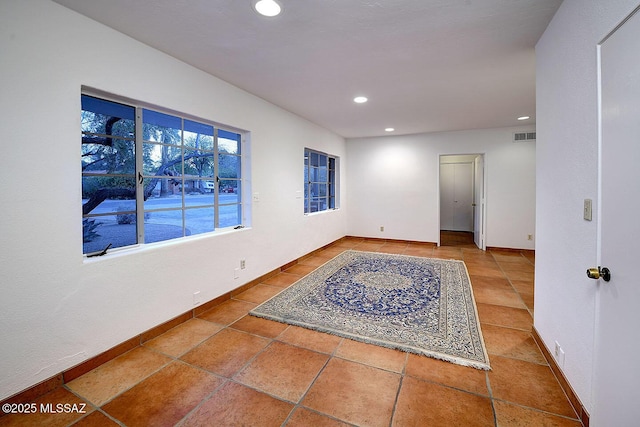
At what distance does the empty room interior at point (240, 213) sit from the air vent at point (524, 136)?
84.8 inches

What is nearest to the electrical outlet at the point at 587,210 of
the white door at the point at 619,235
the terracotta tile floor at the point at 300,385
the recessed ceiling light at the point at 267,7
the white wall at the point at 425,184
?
the white door at the point at 619,235

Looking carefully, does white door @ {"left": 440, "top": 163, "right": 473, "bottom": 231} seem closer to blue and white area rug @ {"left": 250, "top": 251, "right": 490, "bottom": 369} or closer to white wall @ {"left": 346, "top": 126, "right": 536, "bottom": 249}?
white wall @ {"left": 346, "top": 126, "right": 536, "bottom": 249}

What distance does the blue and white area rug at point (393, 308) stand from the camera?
89.0 inches

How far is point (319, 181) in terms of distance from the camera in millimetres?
5828

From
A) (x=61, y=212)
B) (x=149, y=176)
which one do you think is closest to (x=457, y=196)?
(x=149, y=176)

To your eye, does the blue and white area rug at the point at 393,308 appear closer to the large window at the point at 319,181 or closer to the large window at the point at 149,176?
the large window at the point at 149,176

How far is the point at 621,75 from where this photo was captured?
1160mm

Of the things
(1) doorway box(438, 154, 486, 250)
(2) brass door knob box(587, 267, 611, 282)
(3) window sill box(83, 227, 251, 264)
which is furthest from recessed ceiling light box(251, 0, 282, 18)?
(1) doorway box(438, 154, 486, 250)

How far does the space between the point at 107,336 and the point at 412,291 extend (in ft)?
10.1

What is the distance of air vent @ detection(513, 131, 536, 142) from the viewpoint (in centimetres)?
527

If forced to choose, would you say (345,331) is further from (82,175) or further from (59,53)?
(59,53)

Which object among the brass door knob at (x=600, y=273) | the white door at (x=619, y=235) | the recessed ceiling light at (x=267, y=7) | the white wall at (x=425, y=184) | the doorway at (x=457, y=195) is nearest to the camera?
the white door at (x=619, y=235)

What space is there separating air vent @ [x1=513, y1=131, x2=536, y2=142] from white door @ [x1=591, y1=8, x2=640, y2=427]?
481 centimetres

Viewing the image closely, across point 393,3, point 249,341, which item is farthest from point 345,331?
point 393,3
